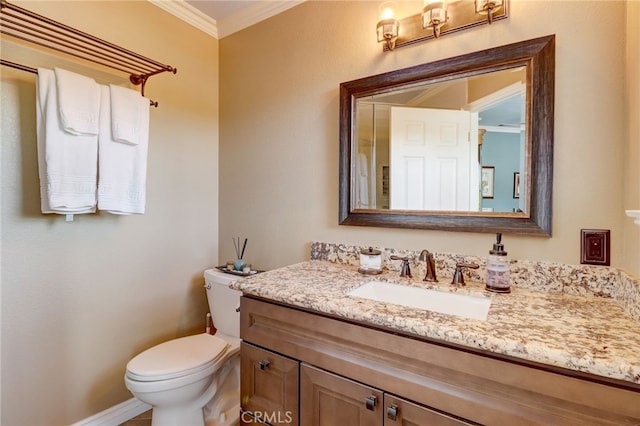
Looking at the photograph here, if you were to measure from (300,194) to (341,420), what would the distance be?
1.14m

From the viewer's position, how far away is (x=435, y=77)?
53.6 inches

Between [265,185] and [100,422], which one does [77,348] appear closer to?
[100,422]

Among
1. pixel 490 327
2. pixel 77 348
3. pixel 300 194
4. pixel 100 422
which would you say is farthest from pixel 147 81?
pixel 490 327

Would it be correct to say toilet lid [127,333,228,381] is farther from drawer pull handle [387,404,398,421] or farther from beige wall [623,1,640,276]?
beige wall [623,1,640,276]

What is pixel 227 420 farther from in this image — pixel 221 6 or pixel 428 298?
pixel 221 6

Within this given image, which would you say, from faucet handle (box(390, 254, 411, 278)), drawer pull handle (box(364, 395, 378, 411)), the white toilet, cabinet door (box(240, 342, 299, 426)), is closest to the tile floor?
the white toilet

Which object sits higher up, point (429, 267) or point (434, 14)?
point (434, 14)

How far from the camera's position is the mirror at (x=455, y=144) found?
1.16 metres

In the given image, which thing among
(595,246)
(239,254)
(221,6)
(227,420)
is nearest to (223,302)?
(239,254)

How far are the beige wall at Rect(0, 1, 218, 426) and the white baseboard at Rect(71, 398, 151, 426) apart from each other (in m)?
0.03

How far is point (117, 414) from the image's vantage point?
1675 mm

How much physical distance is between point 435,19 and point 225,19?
146cm

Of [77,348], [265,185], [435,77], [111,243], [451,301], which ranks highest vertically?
[435,77]

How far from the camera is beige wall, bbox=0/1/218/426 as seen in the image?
135 centimetres
